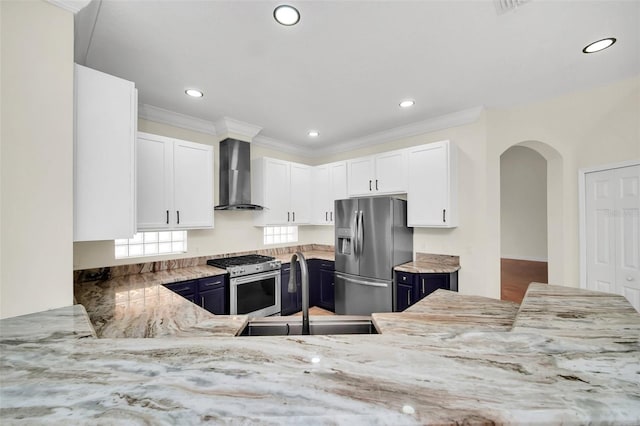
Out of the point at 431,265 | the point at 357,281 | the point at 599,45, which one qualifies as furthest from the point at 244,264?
the point at 599,45

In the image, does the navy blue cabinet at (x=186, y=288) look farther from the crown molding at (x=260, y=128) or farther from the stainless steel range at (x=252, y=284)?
the crown molding at (x=260, y=128)

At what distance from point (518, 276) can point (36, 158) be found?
23.5 ft

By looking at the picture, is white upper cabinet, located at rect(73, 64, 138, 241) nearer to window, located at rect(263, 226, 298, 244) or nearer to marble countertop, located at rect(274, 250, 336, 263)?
marble countertop, located at rect(274, 250, 336, 263)

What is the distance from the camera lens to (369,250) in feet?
11.0

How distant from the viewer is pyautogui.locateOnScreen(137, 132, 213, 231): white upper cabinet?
265 cm

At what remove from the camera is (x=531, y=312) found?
1.21m

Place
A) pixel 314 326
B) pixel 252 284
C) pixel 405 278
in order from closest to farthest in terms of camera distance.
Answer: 1. pixel 314 326
2. pixel 405 278
3. pixel 252 284

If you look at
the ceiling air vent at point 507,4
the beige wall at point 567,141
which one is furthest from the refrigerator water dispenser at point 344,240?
the ceiling air vent at point 507,4

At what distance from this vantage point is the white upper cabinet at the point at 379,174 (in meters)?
3.50

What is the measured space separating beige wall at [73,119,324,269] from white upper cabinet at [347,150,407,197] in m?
1.42

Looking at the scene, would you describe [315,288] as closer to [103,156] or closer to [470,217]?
[470,217]

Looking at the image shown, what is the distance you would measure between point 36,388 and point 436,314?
151 cm

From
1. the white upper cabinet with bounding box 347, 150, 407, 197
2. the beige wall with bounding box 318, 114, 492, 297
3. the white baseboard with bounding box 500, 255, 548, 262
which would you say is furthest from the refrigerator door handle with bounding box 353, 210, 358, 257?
the white baseboard with bounding box 500, 255, 548, 262

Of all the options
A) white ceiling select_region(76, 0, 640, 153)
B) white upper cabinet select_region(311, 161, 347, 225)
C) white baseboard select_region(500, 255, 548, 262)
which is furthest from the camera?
white baseboard select_region(500, 255, 548, 262)
